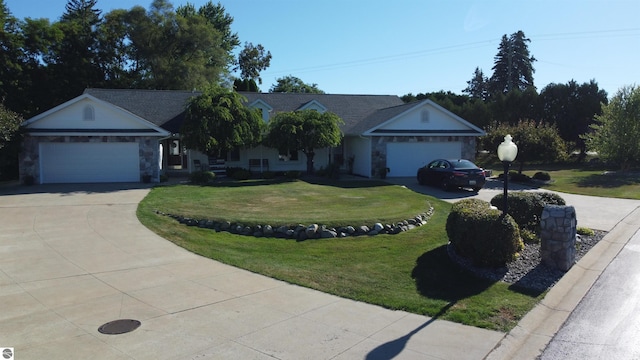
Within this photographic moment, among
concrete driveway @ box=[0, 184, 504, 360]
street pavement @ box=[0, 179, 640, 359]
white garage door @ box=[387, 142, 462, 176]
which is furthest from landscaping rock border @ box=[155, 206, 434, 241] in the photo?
white garage door @ box=[387, 142, 462, 176]

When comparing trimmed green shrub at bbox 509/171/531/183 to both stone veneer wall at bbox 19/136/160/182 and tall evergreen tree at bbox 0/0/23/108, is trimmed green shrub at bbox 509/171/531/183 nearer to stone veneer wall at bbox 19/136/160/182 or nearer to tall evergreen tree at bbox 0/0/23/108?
stone veneer wall at bbox 19/136/160/182

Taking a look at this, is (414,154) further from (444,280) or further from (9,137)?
(9,137)

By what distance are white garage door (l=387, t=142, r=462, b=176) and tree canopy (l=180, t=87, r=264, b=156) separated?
27.0 ft

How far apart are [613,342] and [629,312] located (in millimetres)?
1341

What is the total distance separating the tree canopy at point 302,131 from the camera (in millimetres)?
23500

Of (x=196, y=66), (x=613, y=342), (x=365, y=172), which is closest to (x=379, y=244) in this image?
(x=613, y=342)

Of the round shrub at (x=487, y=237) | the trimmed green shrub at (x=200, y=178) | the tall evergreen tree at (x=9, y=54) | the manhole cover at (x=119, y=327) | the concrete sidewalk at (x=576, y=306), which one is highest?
the tall evergreen tree at (x=9, y=54)

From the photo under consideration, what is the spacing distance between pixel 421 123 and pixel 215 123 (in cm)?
1184

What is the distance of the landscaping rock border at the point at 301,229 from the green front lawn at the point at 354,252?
0.85ft

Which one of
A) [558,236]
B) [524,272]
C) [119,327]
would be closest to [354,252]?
[524,272]

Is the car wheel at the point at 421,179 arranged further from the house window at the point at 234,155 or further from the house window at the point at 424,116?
the house window at the point at 234,155

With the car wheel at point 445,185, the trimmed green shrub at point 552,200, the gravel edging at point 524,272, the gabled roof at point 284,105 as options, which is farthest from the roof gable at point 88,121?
the gravel edging at point 524,272

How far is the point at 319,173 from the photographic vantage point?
25500mm

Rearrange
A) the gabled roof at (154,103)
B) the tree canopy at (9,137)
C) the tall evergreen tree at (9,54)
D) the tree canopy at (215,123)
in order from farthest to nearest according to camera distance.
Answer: the tall evergreen tree at (9,54)
the gabled roof at (154,103)
the tree canopy at (215,123)
the tree canopy at (9,137)
